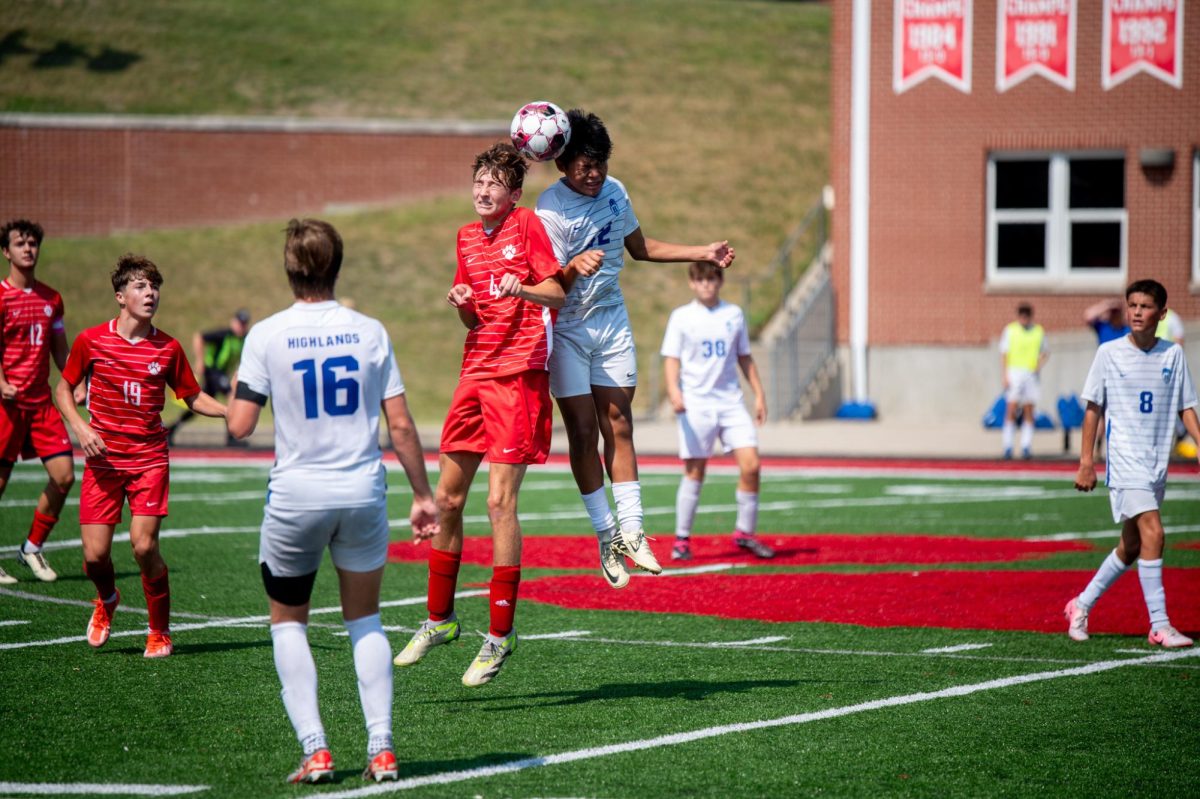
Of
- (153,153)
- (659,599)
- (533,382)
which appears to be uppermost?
(153,153)

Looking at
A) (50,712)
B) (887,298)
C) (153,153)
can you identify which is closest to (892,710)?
(50,712)

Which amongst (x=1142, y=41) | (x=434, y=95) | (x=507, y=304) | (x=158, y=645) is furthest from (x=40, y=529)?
(x=434, y=95)

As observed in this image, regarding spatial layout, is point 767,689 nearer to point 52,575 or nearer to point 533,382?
point 533,382

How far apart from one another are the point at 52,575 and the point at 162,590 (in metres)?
3.12

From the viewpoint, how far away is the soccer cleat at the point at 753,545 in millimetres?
12461

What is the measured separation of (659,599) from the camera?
1052 cm

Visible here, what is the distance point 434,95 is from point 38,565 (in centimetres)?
3959

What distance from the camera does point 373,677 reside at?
560 cm

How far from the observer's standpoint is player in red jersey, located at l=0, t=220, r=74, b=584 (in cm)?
1094

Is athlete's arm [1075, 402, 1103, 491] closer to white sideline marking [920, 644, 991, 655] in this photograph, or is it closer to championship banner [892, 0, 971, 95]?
white sideline marking [920, 644, 991, 655]

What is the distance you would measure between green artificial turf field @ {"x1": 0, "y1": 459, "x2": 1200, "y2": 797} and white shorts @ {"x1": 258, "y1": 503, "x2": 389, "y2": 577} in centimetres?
82

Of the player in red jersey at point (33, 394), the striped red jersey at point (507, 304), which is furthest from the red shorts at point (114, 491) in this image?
the player in red jersey at point (33, 394)

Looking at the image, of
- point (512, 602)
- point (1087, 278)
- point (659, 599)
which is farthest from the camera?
point (1087, 278)

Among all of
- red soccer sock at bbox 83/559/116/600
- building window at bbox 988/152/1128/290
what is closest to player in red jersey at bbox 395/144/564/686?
red soccer sock at bbox 83/559/116/600
